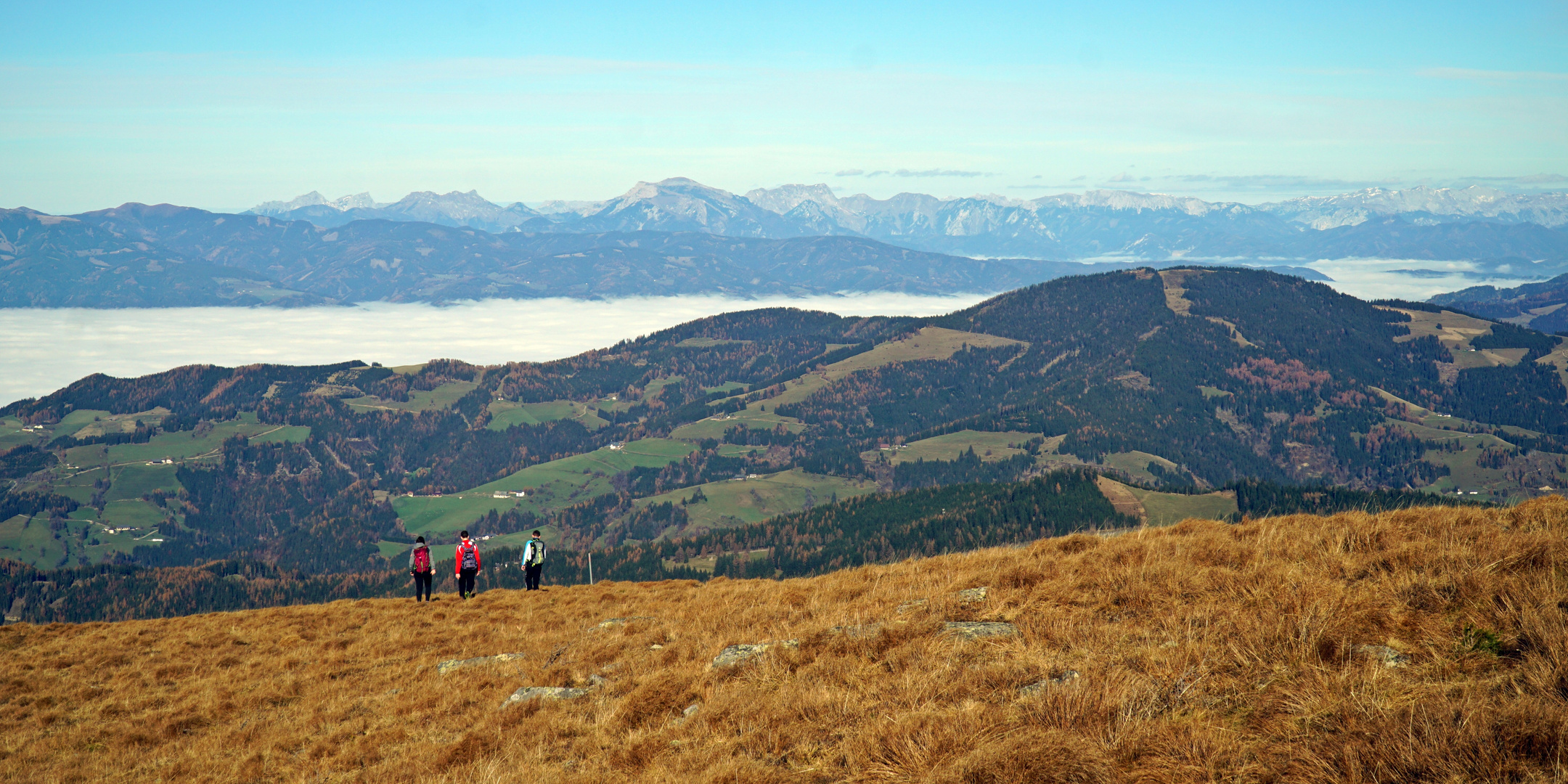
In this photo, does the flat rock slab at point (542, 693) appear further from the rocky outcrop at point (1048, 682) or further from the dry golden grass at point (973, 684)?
the rocky outcrop at point (1048, 682)

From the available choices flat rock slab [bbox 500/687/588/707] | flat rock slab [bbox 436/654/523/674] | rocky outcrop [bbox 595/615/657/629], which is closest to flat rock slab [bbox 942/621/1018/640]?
flat rock slab [bbox 500/687/588/707]

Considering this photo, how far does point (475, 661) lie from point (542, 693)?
19.5 feet

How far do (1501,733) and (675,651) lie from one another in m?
15.4

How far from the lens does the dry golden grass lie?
34.4ft

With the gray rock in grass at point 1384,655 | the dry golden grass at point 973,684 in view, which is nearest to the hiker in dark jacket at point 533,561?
the dry golden grass at point 973,684

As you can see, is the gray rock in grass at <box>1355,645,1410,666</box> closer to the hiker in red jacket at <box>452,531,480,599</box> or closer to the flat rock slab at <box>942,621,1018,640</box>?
the flat rock slab at <box>942,621,1018,640</box>

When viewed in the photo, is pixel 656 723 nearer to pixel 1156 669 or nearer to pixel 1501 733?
pixel 1156 669

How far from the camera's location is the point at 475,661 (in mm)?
24125

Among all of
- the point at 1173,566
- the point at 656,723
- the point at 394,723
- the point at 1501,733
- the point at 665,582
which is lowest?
the point at 665,582

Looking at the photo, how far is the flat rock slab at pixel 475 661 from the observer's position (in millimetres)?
23547

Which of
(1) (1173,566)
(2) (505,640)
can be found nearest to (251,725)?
(2) (505,640)

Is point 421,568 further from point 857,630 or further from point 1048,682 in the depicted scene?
point 1048,682

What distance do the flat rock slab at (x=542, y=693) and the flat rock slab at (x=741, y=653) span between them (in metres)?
2.90

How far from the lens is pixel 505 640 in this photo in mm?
26844
